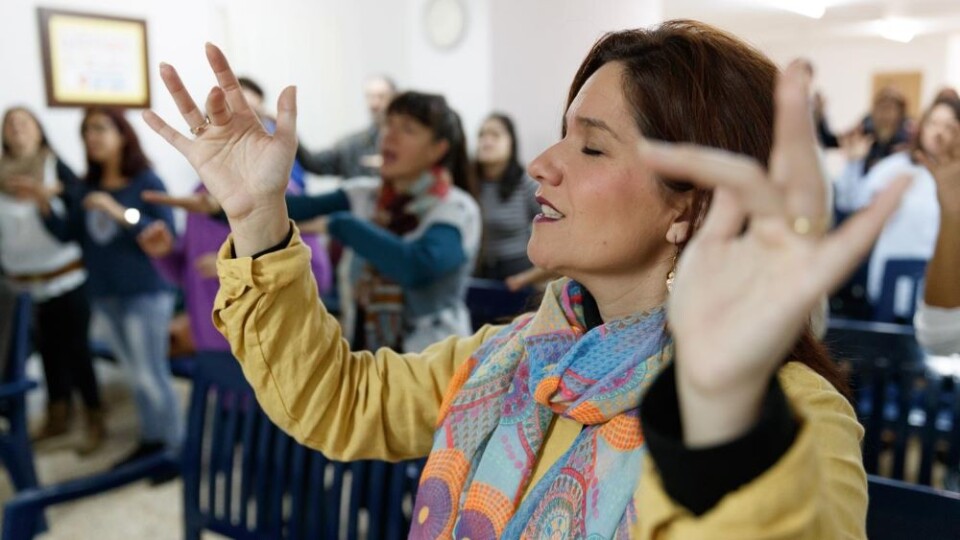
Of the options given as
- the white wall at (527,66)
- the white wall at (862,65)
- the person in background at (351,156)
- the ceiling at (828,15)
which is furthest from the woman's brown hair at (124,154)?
the white wall at (862,65)

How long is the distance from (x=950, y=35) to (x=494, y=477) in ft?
39.7

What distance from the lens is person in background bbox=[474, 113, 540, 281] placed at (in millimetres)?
3258

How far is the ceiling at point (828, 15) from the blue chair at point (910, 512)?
4389mm

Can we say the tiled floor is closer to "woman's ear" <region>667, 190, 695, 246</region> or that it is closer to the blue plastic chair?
"woman's ear" <region>667, 190, 695, 246</region>

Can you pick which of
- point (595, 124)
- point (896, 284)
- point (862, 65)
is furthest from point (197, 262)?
point (862, 65)

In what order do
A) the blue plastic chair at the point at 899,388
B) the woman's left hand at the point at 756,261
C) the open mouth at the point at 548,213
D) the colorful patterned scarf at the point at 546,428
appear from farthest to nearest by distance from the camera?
the blue plastic chair at the point at 899,388 < the open mouth at the point at 548,213 < the colorful patterned scarf at the point at 546,428 < the woman's left hand at the point at 756,261

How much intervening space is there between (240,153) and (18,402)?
1.94 metres

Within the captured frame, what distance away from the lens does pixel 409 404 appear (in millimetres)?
1016

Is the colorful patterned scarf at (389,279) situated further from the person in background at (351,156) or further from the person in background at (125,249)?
the person in background at (351,156)

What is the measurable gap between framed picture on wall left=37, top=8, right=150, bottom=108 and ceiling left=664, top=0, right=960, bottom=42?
331cm

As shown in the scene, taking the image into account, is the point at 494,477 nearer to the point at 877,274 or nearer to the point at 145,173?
the point at 145,173

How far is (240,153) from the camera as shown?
90 centimetres

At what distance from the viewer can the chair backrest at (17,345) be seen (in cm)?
228

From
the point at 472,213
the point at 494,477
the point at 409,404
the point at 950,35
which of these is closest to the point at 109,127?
the point at 472,213
